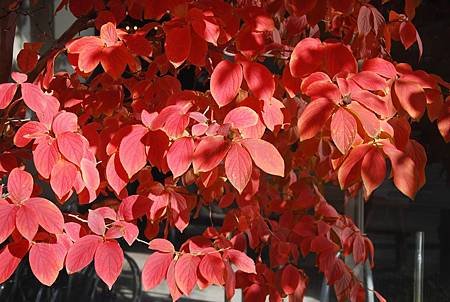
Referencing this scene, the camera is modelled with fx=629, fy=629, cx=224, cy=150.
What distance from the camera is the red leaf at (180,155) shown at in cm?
105

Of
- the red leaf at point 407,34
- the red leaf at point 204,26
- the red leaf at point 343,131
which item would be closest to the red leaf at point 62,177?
the red leaf at point 204,26

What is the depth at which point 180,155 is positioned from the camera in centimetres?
106

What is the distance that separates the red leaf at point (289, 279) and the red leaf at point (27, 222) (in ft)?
2.78

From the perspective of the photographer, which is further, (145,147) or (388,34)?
(388,34)

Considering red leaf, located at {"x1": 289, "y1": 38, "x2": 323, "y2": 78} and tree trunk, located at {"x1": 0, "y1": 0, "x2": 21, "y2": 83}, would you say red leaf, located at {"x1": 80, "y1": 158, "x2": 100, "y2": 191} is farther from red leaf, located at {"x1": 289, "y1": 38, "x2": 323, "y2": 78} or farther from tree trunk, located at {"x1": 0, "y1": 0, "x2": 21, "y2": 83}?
tree trunk, located at {"x1": 0, "y1": 0, "x2": 21, "y2": 83}

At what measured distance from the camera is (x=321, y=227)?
5.85 feet

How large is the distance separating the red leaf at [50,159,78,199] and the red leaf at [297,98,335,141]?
0.40 m

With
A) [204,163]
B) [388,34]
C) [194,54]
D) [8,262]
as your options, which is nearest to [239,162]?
[204,163]

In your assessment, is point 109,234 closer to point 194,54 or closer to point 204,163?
point 204,163

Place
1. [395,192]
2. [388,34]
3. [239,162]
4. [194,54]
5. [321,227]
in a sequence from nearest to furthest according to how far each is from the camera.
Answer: [239,162]
[194,54]
[388,34]
[321,227]
[395,192]

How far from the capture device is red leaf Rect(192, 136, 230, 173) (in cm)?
100

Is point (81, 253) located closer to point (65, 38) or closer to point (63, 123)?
point (63, 123)

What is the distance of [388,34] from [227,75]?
0.57 m

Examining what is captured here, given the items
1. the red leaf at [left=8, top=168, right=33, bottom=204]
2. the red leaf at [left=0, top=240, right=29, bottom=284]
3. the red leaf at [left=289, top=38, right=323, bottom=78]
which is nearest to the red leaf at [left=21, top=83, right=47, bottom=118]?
the red leaf at [left=8, top=168, right=33, bottom=204]
